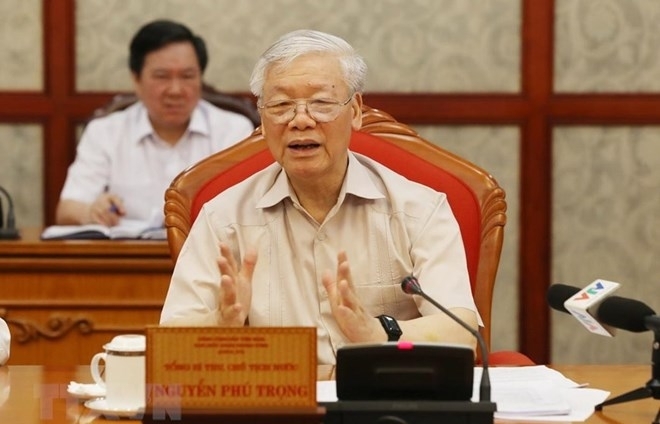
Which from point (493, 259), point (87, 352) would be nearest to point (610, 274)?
point (87, 352)

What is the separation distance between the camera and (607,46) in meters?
5.45

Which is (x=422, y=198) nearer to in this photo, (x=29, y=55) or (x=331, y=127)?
(x=331, y=127)

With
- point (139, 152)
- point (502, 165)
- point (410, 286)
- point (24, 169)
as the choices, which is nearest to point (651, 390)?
point (410, 286)

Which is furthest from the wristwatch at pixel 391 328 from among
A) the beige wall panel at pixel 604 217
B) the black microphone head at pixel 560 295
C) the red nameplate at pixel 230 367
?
the beige wall panel at pixel 604 217

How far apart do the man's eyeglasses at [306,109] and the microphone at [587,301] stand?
711 mm

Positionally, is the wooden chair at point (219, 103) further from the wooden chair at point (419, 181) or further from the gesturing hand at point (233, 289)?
the gesturing hand at point (233, 289)

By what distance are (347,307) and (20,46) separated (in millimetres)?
3459

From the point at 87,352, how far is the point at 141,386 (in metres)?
2.00

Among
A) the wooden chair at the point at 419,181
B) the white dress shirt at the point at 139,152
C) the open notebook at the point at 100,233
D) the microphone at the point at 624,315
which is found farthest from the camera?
the white dress shirt at the point at 139,152

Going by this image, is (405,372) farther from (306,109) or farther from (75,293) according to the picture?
(75,293)

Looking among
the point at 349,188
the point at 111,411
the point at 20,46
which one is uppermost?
the point at 20,46

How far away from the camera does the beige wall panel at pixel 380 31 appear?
5.45 metres

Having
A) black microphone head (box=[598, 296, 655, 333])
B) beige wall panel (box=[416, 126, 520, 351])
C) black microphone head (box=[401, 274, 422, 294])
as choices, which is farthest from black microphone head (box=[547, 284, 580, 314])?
beige wall panel (box=[416, 126, 520, 351])

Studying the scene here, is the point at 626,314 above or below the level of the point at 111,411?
above
